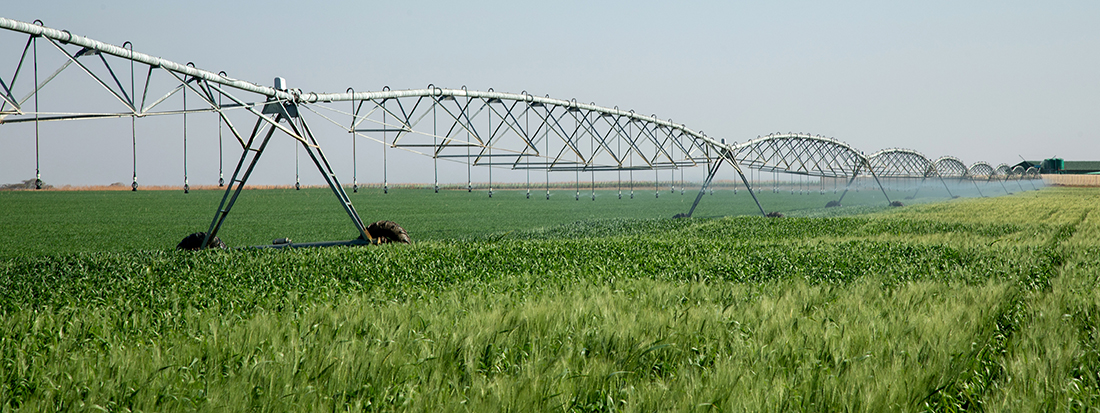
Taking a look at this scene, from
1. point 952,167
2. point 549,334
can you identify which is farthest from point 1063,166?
point 549,334

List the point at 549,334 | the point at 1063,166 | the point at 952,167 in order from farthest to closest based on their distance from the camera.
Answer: the point at 1063,166 → the point at 952,167 → the point at 549,334

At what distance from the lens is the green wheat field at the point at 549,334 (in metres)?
3.79

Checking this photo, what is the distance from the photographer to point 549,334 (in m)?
5.29

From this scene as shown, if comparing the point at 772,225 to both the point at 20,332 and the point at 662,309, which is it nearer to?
the point at 662,309

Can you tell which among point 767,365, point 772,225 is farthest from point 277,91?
point 772,225

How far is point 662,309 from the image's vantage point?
6793mm

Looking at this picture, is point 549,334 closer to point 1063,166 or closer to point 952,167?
point 952,167

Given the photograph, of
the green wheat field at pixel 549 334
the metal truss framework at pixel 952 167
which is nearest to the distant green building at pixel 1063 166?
the metal truss framework at pixel 952 167

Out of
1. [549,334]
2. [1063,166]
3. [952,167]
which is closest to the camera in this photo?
[549,334]

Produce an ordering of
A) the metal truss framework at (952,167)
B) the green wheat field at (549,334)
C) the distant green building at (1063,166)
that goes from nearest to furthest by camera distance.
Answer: the green wheat field at (549,334)
the metal truss framework at (952,167)
the distant green building at (1063,166)

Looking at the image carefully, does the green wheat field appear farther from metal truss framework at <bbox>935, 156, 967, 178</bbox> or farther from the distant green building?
the distant green building

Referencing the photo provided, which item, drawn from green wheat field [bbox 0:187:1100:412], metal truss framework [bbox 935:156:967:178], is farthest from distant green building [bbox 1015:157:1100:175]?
green wheat field [bbox 0:187:1100:412]

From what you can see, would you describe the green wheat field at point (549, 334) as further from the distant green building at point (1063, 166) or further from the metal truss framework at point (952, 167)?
the distant green building at point (1063, 166)

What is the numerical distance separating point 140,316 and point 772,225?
19.3m
